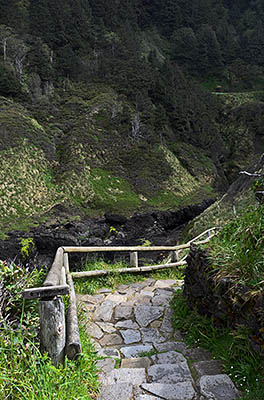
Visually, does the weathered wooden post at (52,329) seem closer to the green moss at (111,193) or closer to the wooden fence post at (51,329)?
the wooden fence post at (51,329)

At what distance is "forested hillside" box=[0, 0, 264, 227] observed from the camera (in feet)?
104

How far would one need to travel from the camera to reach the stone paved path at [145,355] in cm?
265

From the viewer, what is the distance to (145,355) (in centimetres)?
342

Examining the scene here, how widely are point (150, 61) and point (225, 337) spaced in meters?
72.8

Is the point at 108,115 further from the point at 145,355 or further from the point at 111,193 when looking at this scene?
the point at 145,355

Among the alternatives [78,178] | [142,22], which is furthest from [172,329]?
[142,22]

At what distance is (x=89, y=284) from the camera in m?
5.68

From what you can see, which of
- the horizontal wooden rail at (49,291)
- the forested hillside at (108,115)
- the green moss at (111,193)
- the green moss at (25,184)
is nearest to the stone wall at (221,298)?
the horizontal wooden rail at (49,291)

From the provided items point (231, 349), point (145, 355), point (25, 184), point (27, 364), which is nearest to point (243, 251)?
point (231, 349)

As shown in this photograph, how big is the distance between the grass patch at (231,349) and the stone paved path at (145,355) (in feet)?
0.32

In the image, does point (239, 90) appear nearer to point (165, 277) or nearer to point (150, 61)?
point (150, 61)

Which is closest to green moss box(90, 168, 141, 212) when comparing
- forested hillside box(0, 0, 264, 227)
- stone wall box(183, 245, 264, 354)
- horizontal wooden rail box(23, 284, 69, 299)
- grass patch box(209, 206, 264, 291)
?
forested hillside box(0, 0, 264, 227)

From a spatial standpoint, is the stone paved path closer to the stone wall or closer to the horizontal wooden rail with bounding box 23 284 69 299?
the stone wall

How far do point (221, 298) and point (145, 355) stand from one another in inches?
43.8
